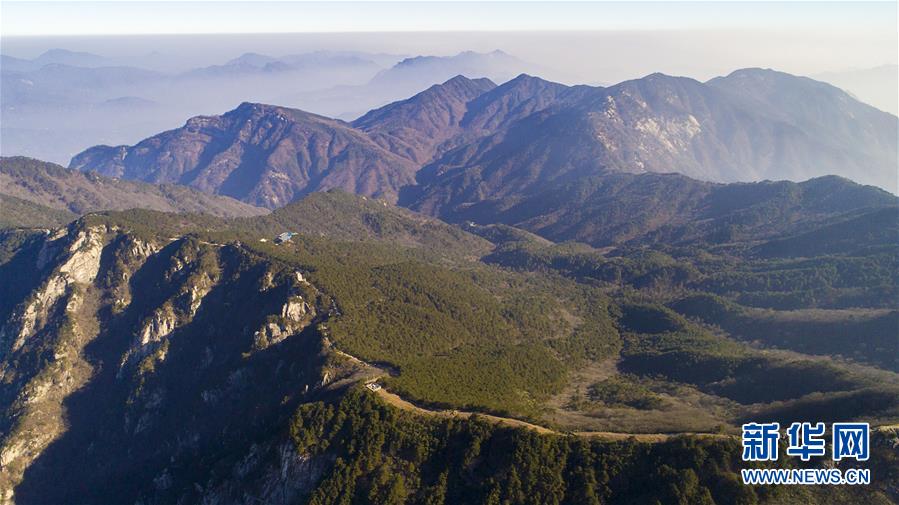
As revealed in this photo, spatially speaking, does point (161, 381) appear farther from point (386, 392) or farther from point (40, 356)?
point (386, 392)

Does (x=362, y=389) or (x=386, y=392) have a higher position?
(x=362, y=389)

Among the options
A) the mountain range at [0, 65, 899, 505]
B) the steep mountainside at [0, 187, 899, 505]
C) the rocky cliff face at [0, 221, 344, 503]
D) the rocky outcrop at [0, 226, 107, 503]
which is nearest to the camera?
the mountain range at [0, 65, 899, 505]

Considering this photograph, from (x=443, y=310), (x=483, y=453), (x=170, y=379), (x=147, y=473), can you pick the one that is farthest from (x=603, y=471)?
(x=170, y=379)

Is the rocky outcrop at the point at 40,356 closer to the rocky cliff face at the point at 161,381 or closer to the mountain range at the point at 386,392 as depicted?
the rocky cliff face at the point at 161,381

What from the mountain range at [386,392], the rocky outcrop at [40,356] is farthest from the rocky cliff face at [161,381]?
the mountain range at [386,392]

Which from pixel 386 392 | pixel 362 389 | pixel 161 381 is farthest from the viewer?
pixel 161 381

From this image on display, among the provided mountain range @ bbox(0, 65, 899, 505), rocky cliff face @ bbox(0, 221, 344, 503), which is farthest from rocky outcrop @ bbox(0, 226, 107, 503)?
mountain range @ bbox(0, 65, 899, 505)

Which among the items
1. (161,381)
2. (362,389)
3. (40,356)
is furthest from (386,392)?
(40,356)

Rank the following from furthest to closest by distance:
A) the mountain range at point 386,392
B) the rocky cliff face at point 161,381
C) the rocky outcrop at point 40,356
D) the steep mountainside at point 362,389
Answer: the rocky outcrop at point 40,356, the rocky cliff face at point 161,381, the steep mountainside at point 362,389, the mountain range at point 386,392

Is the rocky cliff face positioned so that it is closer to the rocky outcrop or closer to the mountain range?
the rocky outcrop
